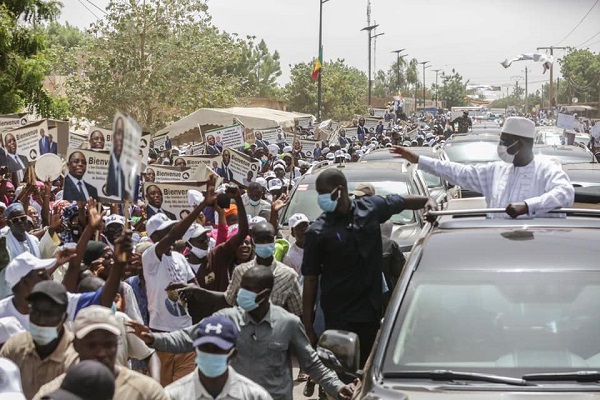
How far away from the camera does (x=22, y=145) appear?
615 inches

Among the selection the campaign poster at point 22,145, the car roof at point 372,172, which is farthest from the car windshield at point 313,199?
the campaign poster at point 22,145

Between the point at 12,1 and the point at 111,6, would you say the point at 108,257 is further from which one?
the point at 111,6

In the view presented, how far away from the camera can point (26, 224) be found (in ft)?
30.8

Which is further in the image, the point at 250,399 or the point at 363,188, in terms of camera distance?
the point at 363,188

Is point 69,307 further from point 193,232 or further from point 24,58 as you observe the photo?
point 24,58

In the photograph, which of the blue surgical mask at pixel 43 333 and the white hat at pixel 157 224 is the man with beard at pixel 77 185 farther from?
the blue surgical mask at pixel 43 333

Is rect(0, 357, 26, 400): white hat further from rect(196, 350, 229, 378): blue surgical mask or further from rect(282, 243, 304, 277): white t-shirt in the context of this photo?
rect(282, 243, 304, 277): white t-shirt

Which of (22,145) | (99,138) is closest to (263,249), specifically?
(22,145)

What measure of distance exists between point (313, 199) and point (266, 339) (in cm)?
675

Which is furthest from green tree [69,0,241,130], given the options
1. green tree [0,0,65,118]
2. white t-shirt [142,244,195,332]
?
white t-shirt [142,244,195,332]

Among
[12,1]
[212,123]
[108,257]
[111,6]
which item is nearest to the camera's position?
[108,257]

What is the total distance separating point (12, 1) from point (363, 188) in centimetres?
2045

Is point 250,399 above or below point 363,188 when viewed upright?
below

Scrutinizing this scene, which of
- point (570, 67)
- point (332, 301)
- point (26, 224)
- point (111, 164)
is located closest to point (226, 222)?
point (26, 224)
